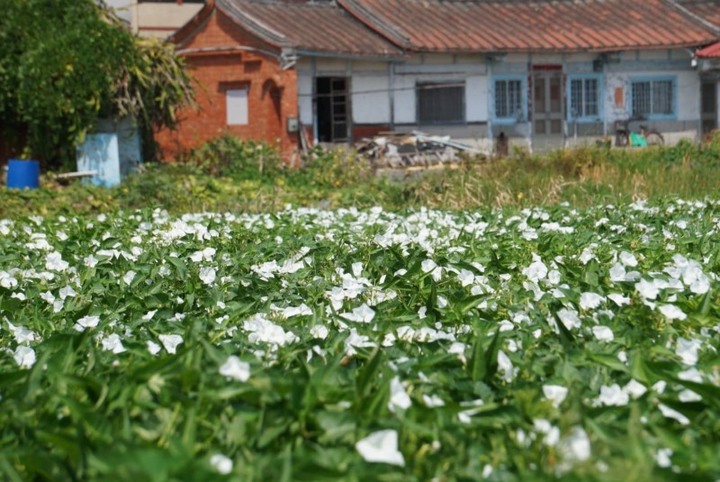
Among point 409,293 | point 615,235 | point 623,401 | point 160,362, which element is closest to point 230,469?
point 160,362

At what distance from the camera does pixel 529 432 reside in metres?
2.70

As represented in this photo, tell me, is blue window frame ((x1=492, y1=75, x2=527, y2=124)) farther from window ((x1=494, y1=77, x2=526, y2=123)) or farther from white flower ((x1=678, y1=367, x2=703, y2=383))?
white flower ((x1=678, y1=367, x2=703, y2=383))

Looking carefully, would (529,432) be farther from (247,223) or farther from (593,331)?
(247,223)

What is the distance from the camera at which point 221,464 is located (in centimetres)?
245

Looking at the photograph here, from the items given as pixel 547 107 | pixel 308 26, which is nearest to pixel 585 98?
pixel 547 107

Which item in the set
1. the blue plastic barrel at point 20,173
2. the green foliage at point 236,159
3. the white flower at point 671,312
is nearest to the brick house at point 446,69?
the green foliage at point 236,159

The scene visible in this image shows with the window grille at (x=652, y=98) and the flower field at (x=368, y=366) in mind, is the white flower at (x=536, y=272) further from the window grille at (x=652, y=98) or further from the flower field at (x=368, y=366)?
the window grille at (x=652, y=98)

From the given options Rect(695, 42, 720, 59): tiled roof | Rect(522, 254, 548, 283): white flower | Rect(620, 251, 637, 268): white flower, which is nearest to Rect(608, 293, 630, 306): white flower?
Rect(522, 254, 548, 283): white flower

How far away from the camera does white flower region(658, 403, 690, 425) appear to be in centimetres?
286

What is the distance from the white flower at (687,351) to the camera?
335 cm

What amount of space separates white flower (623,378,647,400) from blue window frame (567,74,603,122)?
86.6 ft

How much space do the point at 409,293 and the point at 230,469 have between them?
8.15 ft

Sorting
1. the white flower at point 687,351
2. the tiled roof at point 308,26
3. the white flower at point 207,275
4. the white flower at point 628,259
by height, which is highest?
the tiled roof at point 308,26

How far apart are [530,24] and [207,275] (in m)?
24.5
